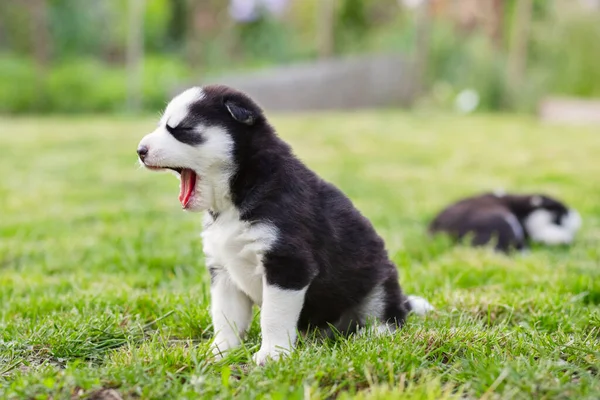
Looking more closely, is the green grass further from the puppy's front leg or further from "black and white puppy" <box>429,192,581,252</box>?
"black and white puppy" <box>429,192,581,252</box>

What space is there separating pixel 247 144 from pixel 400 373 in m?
1.09

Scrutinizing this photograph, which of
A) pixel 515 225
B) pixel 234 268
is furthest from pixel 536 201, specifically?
pixel 234 268

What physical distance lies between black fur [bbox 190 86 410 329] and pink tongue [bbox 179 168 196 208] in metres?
0.18


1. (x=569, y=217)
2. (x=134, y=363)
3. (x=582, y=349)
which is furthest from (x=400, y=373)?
(x=569, y=217)

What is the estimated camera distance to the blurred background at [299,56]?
60.6 ft

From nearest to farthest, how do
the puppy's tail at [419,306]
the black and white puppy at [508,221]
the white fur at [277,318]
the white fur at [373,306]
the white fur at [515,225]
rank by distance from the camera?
the white fur at [277,318], the white fur at [373,306], the puppy's tail at [419,306], the black and white puppy at [508,221], the white fur at [515,225]

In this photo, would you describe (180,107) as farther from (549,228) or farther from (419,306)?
(549,228)

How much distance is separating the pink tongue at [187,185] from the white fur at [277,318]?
50 cm

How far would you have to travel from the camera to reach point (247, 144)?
9.41 ft

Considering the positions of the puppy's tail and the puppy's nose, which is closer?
the puppy's nose

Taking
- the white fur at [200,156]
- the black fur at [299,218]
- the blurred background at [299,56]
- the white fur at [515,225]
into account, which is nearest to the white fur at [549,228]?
the white fur at [515,225]

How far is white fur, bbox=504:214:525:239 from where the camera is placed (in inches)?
238

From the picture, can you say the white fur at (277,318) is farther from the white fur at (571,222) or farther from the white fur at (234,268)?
the white fur at (571,222)

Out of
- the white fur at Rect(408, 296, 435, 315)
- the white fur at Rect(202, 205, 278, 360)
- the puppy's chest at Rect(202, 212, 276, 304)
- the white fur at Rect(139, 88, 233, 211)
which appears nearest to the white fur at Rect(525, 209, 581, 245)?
the white fur at Rect(408, 296, 435, 315)
